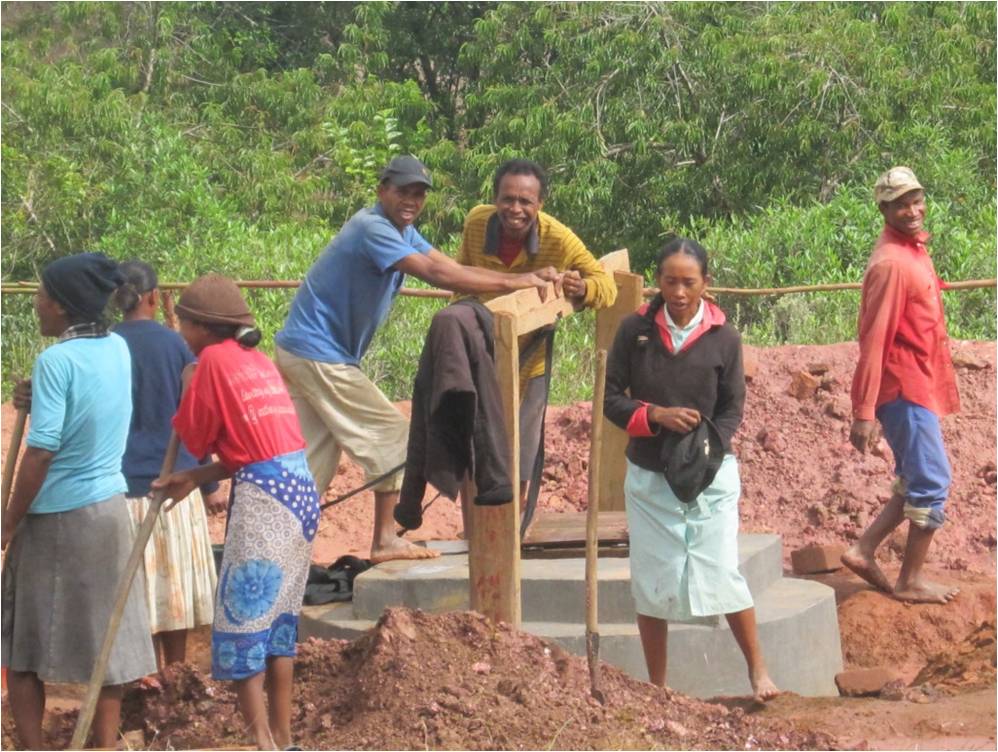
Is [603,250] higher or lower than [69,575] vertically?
higher

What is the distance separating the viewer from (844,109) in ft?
43.1

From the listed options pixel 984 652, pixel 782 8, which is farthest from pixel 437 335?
pixel 782 8

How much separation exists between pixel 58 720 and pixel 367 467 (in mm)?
1473

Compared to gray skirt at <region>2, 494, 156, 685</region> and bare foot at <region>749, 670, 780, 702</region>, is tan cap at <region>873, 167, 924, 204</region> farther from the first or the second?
gray skirt at <region>2, 494, 156, 685</region>

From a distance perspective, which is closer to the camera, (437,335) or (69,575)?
(69,575)

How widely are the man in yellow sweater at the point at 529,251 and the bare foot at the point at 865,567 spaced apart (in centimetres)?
159

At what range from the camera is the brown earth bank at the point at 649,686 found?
456cm

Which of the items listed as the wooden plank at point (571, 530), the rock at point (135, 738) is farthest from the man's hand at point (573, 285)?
the rock at point (135, 738)

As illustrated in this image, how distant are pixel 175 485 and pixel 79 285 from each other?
0.66 meters

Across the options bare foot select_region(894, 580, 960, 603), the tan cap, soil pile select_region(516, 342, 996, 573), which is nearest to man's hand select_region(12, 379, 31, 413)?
the tan cap

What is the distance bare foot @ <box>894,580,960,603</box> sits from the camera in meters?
6.88

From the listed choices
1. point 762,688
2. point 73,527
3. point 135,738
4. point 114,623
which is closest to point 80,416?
point 73,527

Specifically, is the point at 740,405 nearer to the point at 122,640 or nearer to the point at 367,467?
the point at 367,467

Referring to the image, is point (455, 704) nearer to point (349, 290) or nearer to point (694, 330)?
point (694, 330)
